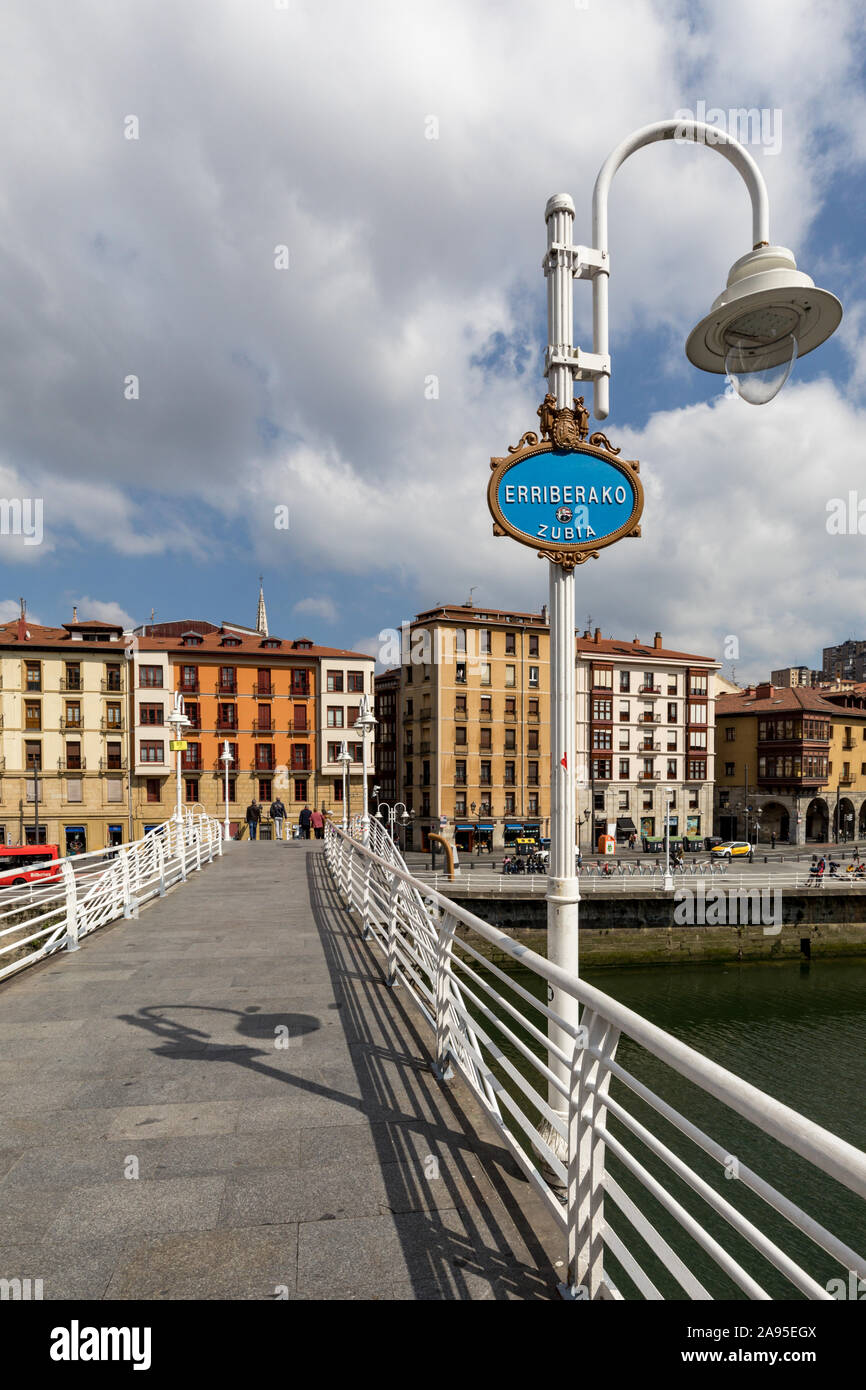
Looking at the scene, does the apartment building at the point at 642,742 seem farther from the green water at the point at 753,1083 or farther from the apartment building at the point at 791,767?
the green water at the point at 753,1083

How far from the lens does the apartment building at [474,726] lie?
55.5 metres

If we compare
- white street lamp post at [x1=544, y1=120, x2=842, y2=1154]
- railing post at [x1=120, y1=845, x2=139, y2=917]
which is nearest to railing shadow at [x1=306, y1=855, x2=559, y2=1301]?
white street lamp post at [x1=544, y1=120, x2=842, y2=1154]

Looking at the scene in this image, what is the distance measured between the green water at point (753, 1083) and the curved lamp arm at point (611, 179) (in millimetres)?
7827

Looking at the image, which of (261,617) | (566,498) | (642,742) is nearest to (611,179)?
(566,498)

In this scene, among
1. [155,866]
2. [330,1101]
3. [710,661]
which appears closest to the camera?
[330,1101]

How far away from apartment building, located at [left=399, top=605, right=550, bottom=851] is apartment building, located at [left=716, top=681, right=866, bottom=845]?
2011 centimetres

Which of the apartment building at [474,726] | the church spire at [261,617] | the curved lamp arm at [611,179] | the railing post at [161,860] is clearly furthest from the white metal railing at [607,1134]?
the church spire at [261,617]

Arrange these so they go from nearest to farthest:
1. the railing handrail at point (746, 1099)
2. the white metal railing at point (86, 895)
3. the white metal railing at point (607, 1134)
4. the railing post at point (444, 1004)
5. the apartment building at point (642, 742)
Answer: the railing handrail at point (746, 1099) → the white metal railing at point (607, 1134) → the railing post at point (444, 1004) → the white metal railing at point (86, 895) → the apartment building at point (642, 742)

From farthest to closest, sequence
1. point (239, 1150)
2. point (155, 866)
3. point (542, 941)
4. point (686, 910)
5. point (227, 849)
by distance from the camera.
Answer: point (686, 910), point (542, 941), point (227, 849), point (155, 866), point (239, 1150)

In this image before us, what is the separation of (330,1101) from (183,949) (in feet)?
16.2

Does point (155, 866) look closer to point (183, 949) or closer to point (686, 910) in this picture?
point (183, 949)

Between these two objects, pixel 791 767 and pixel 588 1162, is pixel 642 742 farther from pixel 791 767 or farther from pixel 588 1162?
pixel 588 1162

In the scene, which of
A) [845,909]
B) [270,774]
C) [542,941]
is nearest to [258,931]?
[542,941]

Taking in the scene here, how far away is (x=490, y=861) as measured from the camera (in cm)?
4684
